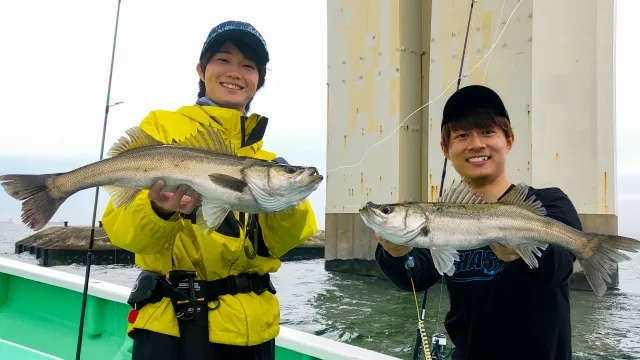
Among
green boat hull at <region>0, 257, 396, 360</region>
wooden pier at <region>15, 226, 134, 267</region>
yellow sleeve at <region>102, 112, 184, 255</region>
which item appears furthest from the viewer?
wooden pier at <region>15, 226, 134, 267</region>

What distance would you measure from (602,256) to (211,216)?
211 centimetres

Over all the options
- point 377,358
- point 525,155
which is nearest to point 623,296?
point 525,155

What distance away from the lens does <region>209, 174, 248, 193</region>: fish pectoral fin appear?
99.8 inches

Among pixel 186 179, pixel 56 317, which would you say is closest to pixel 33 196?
pixel 186 179

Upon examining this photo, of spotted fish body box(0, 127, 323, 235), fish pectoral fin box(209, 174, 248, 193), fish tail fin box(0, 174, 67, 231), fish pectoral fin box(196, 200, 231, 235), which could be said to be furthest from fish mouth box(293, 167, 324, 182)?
fish tail fin box(0, 174, 67, 231)

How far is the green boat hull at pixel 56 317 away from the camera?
5.61m

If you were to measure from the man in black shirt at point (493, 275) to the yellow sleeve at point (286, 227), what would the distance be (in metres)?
0.51

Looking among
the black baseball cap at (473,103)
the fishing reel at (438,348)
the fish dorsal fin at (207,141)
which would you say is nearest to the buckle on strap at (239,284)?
the fish dorsal fin at (207,141)

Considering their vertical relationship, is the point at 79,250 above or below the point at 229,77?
below

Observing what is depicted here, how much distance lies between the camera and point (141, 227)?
2.59 meters

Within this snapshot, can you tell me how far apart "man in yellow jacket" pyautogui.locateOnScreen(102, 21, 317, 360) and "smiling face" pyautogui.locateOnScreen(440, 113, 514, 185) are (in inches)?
40.4

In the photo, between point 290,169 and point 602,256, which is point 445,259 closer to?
point 602,256

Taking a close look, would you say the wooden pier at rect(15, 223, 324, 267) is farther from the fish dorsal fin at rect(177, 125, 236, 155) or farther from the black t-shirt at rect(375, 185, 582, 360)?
the black t-shirt at rect(375, 185, 582, 360)

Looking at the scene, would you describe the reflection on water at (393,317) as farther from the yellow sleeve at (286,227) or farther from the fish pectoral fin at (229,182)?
the fish pectoral fin at (229,182)
